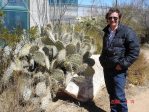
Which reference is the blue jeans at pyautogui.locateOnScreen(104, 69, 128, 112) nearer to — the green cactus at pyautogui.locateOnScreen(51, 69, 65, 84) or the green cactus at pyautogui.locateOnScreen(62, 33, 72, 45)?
the green cactus at pyautogui.locateOnScreen(51, 69, 65, 84)

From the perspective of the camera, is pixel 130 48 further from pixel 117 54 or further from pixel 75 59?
pixel 75 59

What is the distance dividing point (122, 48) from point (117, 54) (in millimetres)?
135

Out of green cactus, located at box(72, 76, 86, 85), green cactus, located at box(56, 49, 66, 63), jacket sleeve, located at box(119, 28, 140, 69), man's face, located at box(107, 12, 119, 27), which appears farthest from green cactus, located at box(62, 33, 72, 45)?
jacket sleeve, located at box(119, 28, 140, 69)

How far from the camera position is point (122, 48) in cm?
759

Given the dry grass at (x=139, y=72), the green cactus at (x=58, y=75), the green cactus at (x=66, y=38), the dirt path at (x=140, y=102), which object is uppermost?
the green cactus at (x=66, y=38)

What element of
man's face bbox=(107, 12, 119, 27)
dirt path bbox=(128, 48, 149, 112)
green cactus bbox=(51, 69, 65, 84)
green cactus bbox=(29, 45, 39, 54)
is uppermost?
man's face bbox=(107, 12, 119, 27)

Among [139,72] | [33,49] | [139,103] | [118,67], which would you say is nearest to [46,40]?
[33,49]

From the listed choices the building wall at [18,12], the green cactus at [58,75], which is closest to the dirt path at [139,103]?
the green cactus at [58,75]

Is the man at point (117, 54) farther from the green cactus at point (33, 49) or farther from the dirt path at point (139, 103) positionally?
the green cactus at point (33, 49)

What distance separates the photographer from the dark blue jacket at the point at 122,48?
7.46 meters

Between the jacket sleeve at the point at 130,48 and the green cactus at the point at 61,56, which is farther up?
the jacket sleeve at the point at 130,48

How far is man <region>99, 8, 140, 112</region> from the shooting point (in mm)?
7480

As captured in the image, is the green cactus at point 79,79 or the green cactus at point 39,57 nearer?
the green cactus at point 39,57

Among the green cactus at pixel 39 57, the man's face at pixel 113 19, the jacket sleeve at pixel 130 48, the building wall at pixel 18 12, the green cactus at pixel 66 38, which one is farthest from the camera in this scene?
the building wall at pixel 18 12
